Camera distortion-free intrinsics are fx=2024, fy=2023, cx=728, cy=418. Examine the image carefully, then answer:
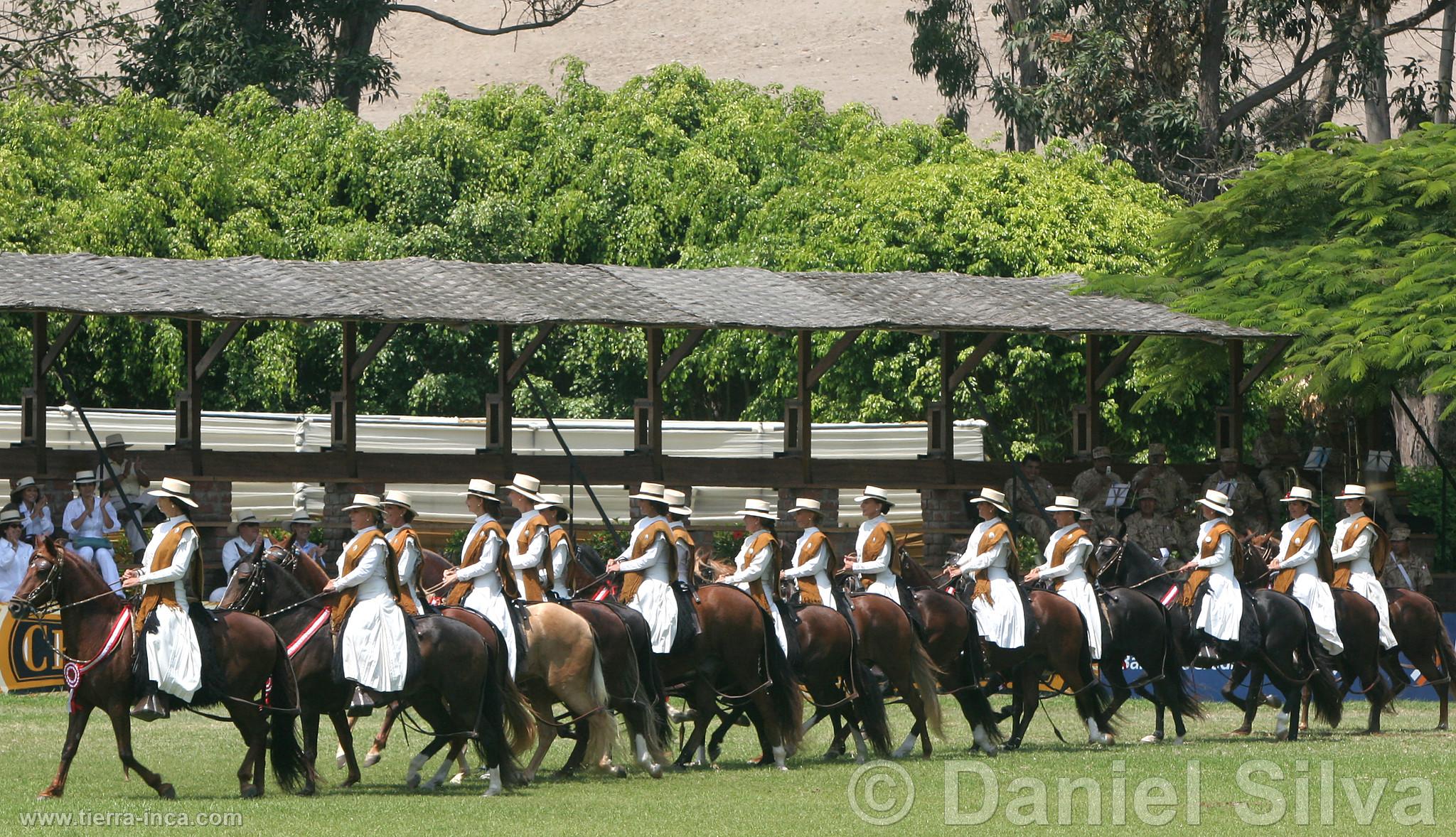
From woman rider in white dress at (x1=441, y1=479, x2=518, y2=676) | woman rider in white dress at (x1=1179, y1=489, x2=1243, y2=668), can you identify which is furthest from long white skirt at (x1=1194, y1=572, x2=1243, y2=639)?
woman rider in white dress at (x1=441, y1=479, x2=518, y2=676)

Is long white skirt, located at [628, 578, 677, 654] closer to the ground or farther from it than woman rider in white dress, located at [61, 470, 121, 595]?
closer to the ground

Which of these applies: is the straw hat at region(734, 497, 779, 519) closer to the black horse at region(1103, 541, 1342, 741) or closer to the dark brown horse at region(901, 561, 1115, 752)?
the dark brown horse at region(901, 561, 1115, 752)

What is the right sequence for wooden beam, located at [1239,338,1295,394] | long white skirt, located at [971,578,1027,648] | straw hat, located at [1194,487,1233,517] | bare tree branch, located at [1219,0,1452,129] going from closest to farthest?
1. long white skirt, located at [971,578,1027,648]
2. straw hat, located at [1194,487,1233,517]
3. wooden beam, located at [1239,338,1295,394]
4. bare tree branch, located at [1219,0,1452,129]

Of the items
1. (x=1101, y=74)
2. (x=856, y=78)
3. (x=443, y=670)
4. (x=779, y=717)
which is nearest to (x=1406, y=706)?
(x=779, y=717)

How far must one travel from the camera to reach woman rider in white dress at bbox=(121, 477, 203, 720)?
40.9 ft

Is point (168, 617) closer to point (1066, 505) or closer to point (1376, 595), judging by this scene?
point (1066, 505)

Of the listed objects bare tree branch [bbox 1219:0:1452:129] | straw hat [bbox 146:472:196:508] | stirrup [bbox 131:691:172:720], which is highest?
bare tree branch [bbox 1219:0:1452:129]

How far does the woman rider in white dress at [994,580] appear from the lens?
53.6ft

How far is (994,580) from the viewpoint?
16578 mm

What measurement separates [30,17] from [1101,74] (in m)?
22.4

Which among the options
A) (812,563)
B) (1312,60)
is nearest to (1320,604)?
(812,563)

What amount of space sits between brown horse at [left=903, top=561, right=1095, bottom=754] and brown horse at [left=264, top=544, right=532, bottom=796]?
4107mm

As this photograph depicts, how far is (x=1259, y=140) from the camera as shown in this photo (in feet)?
138

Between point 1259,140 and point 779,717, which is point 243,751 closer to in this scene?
point 779,717
